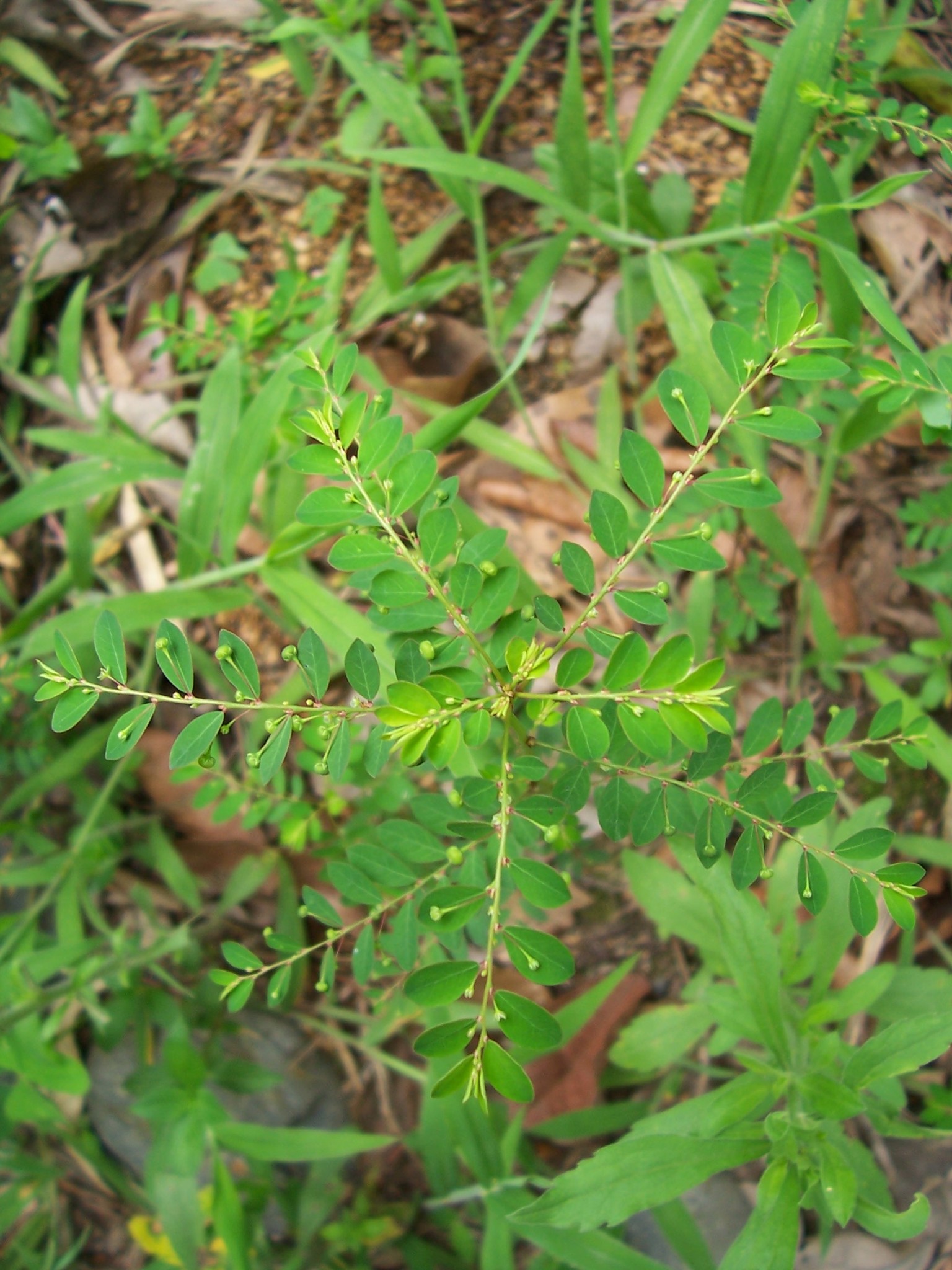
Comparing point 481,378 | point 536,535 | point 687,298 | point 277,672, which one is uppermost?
point 687,298

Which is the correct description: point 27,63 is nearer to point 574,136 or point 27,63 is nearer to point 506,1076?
point 574,136

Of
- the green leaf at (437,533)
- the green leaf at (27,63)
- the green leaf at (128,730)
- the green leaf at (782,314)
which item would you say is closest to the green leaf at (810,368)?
the green leaf at (782,314)

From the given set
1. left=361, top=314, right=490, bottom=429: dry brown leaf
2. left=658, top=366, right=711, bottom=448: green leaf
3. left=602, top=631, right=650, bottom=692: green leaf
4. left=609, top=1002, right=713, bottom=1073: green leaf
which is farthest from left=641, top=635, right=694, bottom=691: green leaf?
left=361, top=314, right=490, bottom=429: dry brown leaf

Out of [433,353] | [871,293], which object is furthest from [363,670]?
[433,353]

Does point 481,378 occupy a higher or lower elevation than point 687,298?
lower

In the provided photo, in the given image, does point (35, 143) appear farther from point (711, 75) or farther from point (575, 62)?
point (711, 75)

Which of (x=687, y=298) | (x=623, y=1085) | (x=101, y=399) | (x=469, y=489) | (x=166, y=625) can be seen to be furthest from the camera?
(x=101, y=399)

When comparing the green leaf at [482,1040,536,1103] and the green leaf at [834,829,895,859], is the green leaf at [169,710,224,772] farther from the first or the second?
the green leaf at [834,829,895,859]

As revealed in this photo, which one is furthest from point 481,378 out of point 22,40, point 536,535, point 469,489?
point 22,40
